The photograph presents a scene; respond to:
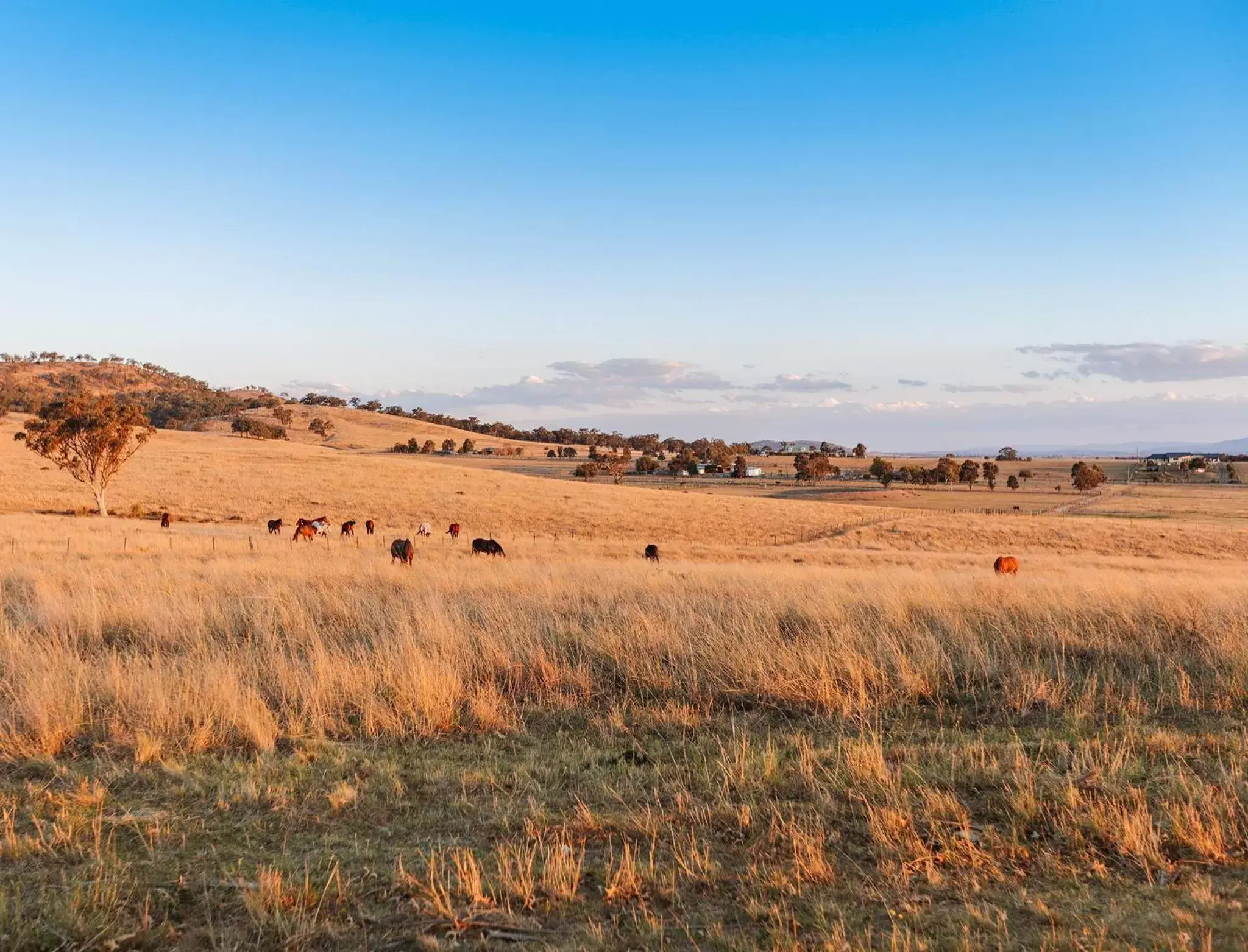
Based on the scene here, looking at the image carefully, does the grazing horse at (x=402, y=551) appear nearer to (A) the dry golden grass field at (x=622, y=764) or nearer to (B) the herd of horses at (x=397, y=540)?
(B) the herd of horses at (x=397, y=540)

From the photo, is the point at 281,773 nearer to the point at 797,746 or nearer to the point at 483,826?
the point at 483,826

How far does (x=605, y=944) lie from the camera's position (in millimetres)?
3123

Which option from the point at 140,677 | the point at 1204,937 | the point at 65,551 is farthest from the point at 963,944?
the point at 65,551

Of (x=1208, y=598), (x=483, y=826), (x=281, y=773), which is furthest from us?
(x=1208, y=598)

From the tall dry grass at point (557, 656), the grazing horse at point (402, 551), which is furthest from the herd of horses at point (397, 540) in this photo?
the tall dry grass at point (557, 656)

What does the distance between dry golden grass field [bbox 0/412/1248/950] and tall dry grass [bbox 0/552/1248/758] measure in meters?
0.04

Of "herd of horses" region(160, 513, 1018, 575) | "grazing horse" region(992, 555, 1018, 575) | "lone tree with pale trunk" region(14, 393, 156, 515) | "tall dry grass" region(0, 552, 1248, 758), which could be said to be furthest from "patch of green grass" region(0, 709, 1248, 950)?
"lone tree with pale trunk" region(14, 393, 156, 515)

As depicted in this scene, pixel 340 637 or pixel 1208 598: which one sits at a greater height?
pixel 1208 598

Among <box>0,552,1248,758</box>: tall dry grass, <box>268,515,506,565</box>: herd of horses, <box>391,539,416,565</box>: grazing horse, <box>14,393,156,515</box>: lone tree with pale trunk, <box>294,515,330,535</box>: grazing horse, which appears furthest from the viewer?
<box>14,393,156,515</box>: lone tree with pale trunk

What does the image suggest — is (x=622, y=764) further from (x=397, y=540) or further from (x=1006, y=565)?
(x=1006, y=565)

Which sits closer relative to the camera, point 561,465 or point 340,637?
point 340,637

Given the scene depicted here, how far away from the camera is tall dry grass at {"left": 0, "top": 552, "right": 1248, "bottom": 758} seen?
5.86 meters

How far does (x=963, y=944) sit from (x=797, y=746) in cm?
225

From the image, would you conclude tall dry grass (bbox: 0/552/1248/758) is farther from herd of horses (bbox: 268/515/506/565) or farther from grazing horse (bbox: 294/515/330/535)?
grazing horse (bbox: 294/515/330/535)
